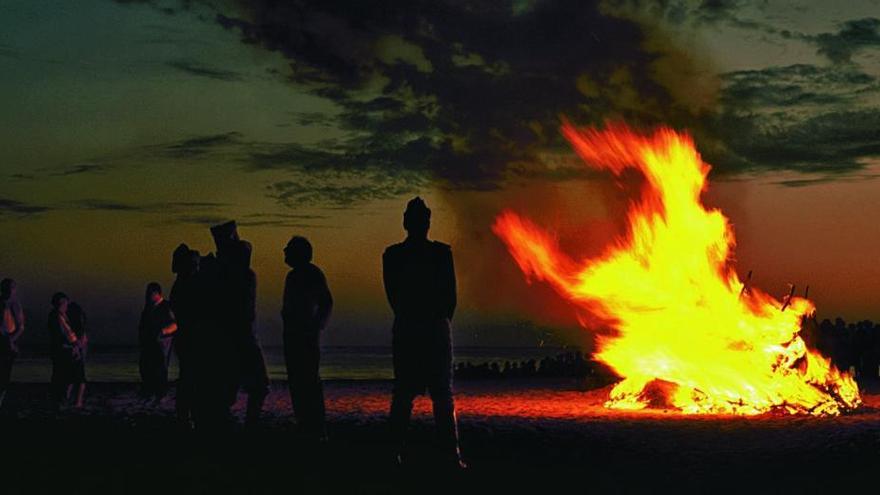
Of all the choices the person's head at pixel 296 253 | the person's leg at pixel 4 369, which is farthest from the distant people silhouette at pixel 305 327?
the person's leg at pixel 4 369

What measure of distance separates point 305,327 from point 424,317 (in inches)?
118

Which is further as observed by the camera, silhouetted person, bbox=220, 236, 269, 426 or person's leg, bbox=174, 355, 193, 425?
person's leg, bbox=174, 355, 193, 425

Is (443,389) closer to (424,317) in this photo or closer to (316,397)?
(424,317)

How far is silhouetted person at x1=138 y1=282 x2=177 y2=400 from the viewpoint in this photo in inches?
776

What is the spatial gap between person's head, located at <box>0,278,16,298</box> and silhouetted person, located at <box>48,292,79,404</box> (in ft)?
3.26

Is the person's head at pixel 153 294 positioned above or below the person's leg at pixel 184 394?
above

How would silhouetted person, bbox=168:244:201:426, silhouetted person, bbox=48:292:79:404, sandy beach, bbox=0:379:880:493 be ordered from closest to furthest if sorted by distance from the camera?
sandy beach, bbox=0:379:880:493 < silhouetted person, bbox=168:244:201:426 < silhouetted person, bbox=48:292:79:404

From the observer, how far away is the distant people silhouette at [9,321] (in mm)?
18062

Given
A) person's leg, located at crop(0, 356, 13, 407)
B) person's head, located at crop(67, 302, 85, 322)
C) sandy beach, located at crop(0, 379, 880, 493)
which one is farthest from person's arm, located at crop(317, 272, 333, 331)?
person's head, located at crop(67, 302, 85, 322)

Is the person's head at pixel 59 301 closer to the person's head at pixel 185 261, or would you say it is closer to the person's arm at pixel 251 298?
the person's head at pixel 185 261

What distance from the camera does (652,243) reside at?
2017cm

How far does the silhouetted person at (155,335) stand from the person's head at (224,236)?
6.11 meters

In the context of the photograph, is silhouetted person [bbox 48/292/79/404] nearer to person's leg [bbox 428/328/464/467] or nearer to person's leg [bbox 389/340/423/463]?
person's leg [bbox 389/340/423/463]

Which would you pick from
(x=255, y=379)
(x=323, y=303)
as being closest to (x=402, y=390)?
(x=323, y=303)
